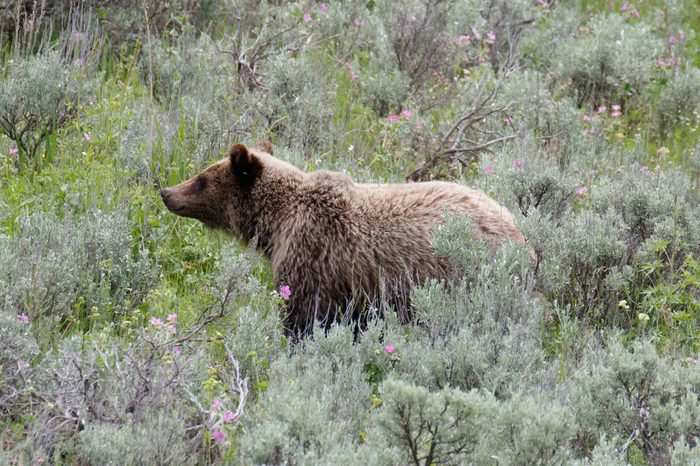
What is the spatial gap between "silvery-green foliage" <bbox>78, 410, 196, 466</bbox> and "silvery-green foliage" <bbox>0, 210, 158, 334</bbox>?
1.39 m

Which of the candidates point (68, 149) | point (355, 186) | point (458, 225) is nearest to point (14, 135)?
point (68, 149)

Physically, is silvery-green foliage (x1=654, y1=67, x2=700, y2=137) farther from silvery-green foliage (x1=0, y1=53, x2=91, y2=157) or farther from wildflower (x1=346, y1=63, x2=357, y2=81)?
silvery-green foliage (x1=0, y1=53, x2=91, y2=157)

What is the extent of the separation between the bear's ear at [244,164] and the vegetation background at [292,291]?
517 millimetres

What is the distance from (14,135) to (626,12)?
9.47 meters

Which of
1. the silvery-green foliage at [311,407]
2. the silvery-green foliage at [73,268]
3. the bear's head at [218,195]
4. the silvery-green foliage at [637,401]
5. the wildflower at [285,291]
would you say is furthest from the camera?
the bear's head at [218,195]

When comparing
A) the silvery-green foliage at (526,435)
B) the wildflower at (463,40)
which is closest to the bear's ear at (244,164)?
the silvery-green foliage at (526,435)

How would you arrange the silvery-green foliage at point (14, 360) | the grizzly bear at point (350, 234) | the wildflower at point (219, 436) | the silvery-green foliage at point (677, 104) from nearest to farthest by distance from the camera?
the wildflower at point (219, 436)
the silvery-green foliage at point (14, 360)
the grizzly bear at point (350, 234)
the silvery-green foliage at point (677, 104)

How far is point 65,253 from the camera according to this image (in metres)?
5.93

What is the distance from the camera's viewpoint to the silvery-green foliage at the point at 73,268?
549 cm

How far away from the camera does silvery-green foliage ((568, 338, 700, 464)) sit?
446 cm

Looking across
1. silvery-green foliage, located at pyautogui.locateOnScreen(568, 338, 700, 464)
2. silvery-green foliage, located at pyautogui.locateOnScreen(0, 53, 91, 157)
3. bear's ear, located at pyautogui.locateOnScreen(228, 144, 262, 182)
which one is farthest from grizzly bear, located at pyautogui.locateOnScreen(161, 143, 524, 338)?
silvery-green foliage, located at pyautogui.locateOnScreen(0, 53, 91, 157)

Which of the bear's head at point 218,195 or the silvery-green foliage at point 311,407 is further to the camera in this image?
the bear's head at point 218,195

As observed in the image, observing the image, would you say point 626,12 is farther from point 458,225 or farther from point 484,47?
point 458,225

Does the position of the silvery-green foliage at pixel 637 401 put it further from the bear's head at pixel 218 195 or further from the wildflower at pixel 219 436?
the bear's head at pixel 218 195
